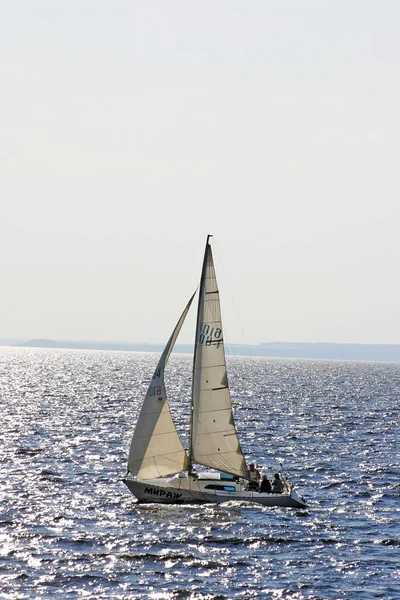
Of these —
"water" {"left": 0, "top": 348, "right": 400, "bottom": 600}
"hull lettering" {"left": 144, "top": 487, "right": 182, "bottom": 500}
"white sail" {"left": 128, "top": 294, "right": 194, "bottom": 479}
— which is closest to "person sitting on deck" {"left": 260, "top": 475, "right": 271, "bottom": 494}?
"water" {"left": 0, "top": 348, "right": 400, "bottom": 600}

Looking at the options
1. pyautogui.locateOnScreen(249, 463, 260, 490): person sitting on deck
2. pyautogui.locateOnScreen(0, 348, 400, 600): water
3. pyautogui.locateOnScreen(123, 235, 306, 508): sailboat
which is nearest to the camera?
pyautogui.locateOnScreen(0, 348, 400, 600): water

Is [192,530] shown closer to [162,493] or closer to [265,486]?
[162,493]

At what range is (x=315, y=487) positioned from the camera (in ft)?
176

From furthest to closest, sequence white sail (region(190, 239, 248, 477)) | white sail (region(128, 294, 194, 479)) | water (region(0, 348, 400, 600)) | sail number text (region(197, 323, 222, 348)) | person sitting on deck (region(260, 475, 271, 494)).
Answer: person sitting on deck (region(260, 475, 271, 494)), sail number text (region(197, 323, 222, 348)), white sail (region(190, 239, 248, 477)), white sail (region(128, 294, 194, 479)), water (region(0, 348, 400, 600))

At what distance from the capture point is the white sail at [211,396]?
45094 millimetres

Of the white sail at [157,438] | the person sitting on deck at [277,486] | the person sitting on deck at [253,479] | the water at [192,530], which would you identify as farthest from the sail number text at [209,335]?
the water at [192,530]

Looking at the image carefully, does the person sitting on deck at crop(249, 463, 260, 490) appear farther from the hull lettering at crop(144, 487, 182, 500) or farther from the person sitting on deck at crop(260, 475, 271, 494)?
the hull lettering at crop(144, 487, 182, 500)

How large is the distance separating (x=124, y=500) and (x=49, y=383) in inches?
4805

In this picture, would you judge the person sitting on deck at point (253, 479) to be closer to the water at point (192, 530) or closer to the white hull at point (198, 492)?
the white hull at point (198, 492)

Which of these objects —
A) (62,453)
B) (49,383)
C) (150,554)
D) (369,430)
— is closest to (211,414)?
(150,554)

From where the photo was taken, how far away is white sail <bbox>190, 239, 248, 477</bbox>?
45.1m

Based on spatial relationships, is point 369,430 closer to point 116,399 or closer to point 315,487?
point 315,487

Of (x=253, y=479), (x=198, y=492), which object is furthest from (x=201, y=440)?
(x=253, y=479)

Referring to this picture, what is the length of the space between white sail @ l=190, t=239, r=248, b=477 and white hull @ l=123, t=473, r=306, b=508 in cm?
105
